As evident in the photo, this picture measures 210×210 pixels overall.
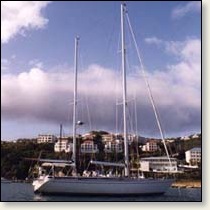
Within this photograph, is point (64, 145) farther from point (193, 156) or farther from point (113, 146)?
point (193, 156)

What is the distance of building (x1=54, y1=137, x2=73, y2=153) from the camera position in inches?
190

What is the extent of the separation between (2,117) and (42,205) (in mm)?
875

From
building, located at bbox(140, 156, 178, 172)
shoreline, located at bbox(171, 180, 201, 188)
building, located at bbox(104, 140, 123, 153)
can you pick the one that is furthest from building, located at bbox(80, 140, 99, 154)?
shoreline, located at bbox(171, 180, 201, 188)

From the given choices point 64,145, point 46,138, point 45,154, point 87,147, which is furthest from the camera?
point 64,145

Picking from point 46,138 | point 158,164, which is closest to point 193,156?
point 158,164

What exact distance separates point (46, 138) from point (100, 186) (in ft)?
2.76

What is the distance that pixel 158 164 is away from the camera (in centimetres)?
472

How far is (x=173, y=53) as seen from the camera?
4660 mm

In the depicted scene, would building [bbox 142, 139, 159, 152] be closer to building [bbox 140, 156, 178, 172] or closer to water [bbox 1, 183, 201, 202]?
building [bbox 140, 156, 178, 172]

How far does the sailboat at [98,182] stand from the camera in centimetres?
473

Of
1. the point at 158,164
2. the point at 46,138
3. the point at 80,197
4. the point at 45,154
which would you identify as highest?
the point at 46,138

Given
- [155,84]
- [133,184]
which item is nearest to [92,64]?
[155,84]

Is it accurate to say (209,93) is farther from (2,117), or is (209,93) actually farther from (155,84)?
(2,117)

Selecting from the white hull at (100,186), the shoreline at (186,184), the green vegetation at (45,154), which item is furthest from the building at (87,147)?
the shoreline at (186,184)
